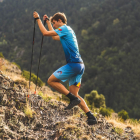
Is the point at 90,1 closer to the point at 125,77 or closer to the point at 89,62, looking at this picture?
the point at 89,62

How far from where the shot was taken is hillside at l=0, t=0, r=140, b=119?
189 ft

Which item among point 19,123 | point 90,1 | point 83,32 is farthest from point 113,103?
point 90,1

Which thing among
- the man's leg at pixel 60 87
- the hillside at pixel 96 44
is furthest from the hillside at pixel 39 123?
the hillside at pixel 96 44

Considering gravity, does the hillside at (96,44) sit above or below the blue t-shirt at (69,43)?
above

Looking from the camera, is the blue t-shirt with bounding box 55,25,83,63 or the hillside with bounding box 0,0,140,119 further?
the hillside with bounding box 0,0,140,119

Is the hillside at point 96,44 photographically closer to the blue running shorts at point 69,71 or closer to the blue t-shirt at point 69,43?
the blue running shorts at point 69,71

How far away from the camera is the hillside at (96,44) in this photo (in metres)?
57.7

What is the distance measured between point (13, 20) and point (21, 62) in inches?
1461

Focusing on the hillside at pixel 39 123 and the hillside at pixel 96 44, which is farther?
the hillside at pixel 96 44

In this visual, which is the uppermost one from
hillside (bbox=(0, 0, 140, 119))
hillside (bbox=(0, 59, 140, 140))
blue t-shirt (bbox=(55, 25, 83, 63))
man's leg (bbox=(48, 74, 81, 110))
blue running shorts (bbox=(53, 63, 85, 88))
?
hillside (bbox=(0, 0, 140, 119))

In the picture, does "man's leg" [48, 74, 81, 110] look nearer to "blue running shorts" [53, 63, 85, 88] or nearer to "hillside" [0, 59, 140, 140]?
"blue running shorts" [53, 63, 85, 88]

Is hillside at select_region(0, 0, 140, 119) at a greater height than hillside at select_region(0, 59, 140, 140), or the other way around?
hillside at select_region(0, 0, 140, 119)

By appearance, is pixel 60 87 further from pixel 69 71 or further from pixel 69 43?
pixel 69 43

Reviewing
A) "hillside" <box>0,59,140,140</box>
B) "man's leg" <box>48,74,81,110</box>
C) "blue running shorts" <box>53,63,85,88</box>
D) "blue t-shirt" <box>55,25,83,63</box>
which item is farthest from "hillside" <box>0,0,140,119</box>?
"blue t-shirt" <box>55,25,83,63</box>
